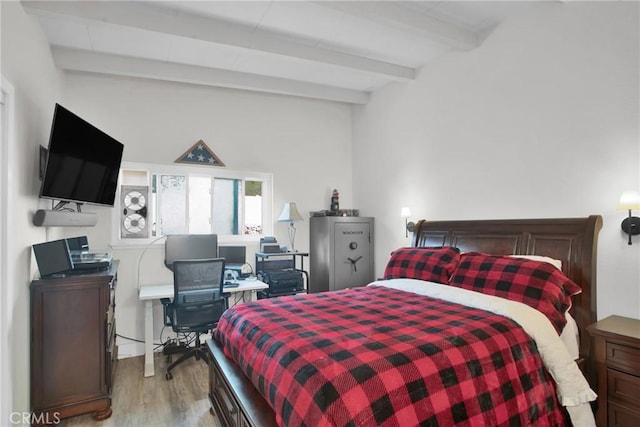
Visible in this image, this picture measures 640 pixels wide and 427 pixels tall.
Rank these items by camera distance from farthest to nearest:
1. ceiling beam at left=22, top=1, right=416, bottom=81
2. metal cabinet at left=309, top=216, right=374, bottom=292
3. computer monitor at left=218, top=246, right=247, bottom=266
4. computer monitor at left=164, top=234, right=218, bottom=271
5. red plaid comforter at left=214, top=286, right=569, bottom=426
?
metal cabinet at left=309, top=216, right=374, bottom=292 < computer monitor at left=218, top=246, right=247, bottom=266 < computer monitor at left=164, top=234, right=218, bottom=271 < ceiling beam at left=22, top=1, right=416, bottom=81 < red plaid comforter at left=214, top=286, right=569, bottom=426

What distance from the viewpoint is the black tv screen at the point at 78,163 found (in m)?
2.33

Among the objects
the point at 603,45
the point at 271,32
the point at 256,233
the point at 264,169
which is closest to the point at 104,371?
the point at 256,233

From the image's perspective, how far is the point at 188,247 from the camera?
3805 mm

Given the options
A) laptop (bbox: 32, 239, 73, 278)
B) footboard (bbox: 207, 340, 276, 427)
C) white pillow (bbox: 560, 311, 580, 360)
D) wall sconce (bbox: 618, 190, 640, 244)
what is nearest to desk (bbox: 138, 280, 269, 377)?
laptop (bbox: 32, 239, 73, 278)

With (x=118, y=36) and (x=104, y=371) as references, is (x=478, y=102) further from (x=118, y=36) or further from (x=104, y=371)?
(x=104, y=371)

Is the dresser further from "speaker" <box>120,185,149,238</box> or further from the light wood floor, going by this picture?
"speaker" <box>120,185,149,238</box>

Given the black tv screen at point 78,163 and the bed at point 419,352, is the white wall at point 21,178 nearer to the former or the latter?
the black tv screen at point 78,163

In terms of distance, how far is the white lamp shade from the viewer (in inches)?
81.4

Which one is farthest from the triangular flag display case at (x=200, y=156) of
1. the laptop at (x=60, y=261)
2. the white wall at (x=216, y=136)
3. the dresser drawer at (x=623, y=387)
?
the dresser drawer at (x=623, y=387)

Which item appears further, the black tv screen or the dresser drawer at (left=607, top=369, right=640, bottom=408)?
the black tv screen

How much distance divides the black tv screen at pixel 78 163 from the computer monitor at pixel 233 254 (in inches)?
49.2

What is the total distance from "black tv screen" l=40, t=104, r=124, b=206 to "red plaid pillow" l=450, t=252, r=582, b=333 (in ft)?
9.64

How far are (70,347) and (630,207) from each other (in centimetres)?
368

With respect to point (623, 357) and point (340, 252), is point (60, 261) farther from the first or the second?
point (623, 357)
